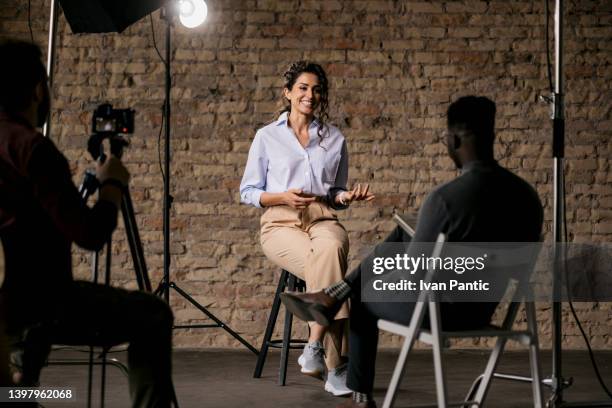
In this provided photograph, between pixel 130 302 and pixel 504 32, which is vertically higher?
pixel 504 32

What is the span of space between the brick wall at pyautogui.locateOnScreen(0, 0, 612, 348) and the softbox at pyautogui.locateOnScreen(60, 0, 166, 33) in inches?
53.2

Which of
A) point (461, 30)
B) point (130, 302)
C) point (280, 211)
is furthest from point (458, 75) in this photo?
point (130, 302)

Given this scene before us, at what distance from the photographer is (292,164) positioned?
3885mm

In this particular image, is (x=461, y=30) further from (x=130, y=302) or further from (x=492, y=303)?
(x=130, y=302)

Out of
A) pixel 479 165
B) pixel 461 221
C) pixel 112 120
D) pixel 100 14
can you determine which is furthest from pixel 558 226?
pixel 100 14

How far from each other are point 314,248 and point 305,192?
1.24ft

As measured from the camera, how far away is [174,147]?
504 cm

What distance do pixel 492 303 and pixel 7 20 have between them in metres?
3.77

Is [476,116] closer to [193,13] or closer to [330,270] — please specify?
[330,270]

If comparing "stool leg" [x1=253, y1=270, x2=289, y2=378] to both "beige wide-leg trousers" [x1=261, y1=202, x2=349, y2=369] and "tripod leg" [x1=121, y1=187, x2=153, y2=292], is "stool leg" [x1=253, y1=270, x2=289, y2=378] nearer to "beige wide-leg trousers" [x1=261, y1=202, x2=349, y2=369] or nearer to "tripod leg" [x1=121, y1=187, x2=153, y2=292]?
"beige wide-leg trousers" [x1=261, y1=202, x2=349, y2=369]

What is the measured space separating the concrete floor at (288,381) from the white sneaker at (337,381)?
1.7 inches

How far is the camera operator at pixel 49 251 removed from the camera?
6.66 feet

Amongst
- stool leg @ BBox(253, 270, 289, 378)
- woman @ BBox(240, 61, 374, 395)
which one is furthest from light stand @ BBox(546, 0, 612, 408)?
stool leg @ BBox(253, 270, 289, 378)

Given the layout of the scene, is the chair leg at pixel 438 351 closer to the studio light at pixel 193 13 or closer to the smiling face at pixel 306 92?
the smiling face at pixel 306 92
